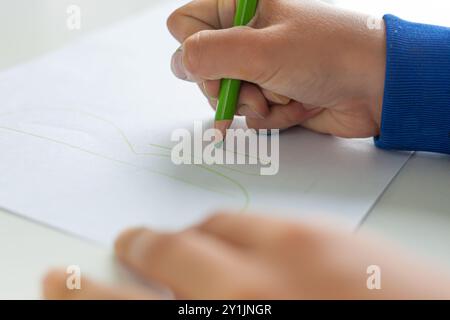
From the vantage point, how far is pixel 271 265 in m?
0.36

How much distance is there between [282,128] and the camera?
67 cm

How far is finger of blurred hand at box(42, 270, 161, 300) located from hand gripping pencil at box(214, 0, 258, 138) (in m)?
0.26

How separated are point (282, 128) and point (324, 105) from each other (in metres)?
0.05

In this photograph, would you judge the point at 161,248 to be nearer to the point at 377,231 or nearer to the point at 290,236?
the point at 290,236

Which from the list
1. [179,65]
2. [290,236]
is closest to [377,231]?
[290,236]

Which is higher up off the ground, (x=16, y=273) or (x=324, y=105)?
(x=324, y=105)

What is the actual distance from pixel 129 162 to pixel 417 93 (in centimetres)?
27

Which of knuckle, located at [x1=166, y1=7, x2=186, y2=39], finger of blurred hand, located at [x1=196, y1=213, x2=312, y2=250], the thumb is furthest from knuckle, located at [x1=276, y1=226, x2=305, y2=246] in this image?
knuckle, located at [x1=166, y1=7, x2=186, y2=39]

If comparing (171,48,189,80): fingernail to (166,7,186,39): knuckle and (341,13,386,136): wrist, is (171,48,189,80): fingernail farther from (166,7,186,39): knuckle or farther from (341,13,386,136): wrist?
(341,13,386,136): wrist

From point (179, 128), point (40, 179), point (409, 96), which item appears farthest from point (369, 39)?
point (40, 179)

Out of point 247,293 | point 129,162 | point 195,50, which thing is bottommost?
point 247,293

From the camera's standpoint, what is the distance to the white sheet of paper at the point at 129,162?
0.53 m

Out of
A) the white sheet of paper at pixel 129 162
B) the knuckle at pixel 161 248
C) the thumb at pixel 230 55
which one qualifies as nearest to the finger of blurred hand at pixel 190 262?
the knuckle at pixel 161 248
